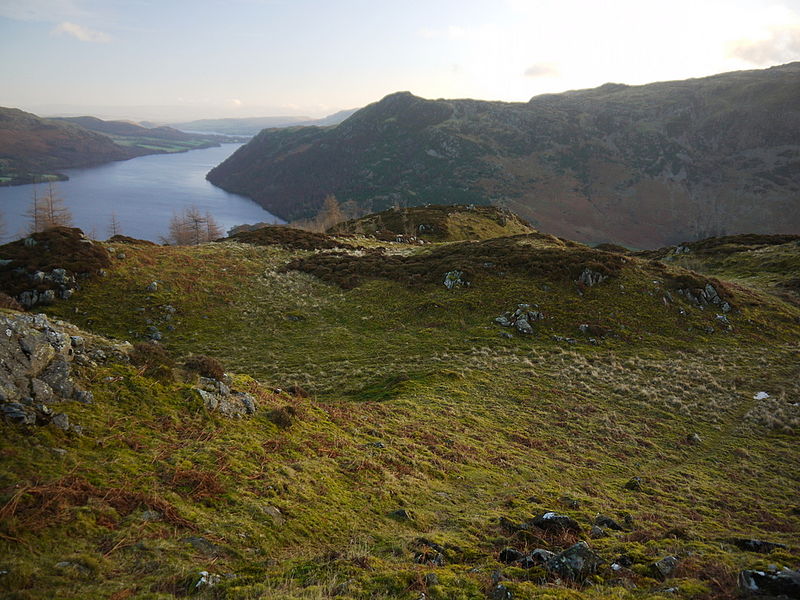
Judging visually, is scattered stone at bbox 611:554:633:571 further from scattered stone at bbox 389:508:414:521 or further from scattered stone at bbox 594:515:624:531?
scattered stone at bbox 389:508:414:521

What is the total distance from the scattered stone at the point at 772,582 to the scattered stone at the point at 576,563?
2.58 metres

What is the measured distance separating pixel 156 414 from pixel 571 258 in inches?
1539

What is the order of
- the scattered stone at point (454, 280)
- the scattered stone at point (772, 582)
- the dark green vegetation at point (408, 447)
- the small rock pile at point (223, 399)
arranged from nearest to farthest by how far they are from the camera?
the scattered stone at point (772, 582) < the dark green vegetation at point (408, 447) < the small rock pile at point (223, 399) < the scattered stone at point (454, 280)

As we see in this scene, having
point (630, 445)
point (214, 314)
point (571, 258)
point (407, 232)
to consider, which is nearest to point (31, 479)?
point (630, 445)

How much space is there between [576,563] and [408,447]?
7.54 m

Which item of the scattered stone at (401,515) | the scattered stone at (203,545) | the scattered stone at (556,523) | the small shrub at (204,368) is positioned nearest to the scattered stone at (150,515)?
the scattered stone at (203,545)

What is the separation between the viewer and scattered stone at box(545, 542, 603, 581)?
330 inches

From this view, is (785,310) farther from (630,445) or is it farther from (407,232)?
(407,232)

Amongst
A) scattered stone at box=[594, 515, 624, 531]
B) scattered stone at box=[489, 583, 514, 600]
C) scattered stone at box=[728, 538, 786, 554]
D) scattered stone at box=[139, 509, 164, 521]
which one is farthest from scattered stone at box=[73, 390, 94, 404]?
scattered stone at box=[728, 538, 786, 554]

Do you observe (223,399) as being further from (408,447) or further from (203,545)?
(408,447)

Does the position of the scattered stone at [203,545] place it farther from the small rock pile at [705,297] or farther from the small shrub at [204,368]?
the small rock pile at [705,297]

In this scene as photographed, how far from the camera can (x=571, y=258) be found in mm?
40656

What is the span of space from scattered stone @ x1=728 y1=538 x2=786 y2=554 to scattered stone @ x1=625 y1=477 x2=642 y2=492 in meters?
4.46

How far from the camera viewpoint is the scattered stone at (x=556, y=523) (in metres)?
10.7
